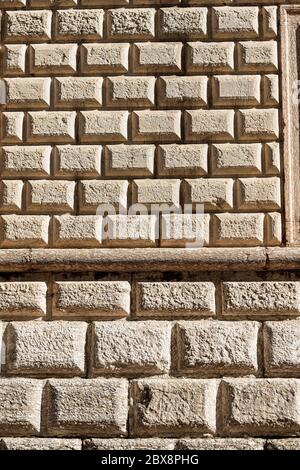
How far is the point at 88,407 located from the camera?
4.28m

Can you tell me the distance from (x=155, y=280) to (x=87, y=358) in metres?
0.51

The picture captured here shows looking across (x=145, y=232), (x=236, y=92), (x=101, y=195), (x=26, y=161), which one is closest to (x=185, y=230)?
(x=145, y=232)

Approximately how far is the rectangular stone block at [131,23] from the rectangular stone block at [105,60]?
86 mm

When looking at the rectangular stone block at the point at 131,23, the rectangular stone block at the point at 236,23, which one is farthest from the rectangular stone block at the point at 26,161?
the rectangular stone block at the point at 236,23

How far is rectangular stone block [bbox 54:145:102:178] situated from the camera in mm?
4617

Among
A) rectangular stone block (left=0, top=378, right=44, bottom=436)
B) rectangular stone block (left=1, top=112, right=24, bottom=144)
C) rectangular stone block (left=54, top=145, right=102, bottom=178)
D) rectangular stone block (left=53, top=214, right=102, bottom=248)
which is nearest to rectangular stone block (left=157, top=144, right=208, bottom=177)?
rectangular stone block (left=54, top=145, right=102, bottom=178)

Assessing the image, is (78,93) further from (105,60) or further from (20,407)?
(20,407)

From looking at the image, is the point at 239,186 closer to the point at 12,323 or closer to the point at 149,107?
the point at 149,107

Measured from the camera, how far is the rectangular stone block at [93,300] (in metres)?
4.40

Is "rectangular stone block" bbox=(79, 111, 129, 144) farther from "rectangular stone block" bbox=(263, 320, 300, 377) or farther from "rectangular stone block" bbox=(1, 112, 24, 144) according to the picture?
"rectangular stone block" bbox=(263, 320, 300, 377)

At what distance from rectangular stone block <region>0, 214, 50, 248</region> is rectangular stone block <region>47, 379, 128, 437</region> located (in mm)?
722

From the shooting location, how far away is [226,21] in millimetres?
4781

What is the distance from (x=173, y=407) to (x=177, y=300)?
518 mm
